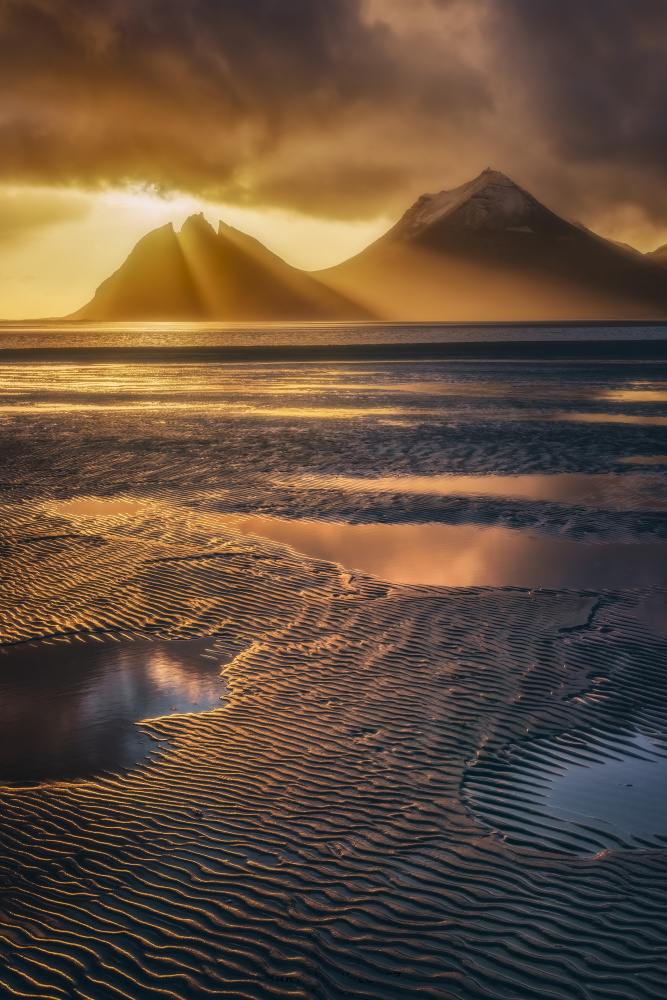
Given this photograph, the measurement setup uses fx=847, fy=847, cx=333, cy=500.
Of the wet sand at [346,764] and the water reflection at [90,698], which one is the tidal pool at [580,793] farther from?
the water reflection at [90,698]

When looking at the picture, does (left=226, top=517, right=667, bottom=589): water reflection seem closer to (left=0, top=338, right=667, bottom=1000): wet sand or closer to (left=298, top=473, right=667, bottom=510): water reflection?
(left=0, top=338, right=667, bottom=1000): wet sand

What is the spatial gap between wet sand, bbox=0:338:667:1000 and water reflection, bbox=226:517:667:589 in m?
0.10

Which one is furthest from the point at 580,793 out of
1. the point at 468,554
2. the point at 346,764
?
the point at 468,554

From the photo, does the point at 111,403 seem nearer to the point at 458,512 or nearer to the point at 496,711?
the point at 458,512

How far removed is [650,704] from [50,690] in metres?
5.60

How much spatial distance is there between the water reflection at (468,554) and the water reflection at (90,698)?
12.2 ft

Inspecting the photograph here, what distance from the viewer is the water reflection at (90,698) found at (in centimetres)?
684

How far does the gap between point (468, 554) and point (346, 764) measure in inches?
256

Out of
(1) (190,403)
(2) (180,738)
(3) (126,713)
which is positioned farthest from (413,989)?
(1) (190,403)

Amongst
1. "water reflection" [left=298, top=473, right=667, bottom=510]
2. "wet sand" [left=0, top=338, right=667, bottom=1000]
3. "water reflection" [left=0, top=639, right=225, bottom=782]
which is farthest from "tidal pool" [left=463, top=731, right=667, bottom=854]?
"water reflection" [left=298, top=473, right=667, bottom=510]

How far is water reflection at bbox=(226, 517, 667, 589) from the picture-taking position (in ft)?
37.6

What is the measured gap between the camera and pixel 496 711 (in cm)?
750

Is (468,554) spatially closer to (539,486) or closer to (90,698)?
(539,486)

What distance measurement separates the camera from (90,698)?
26.0 ft
